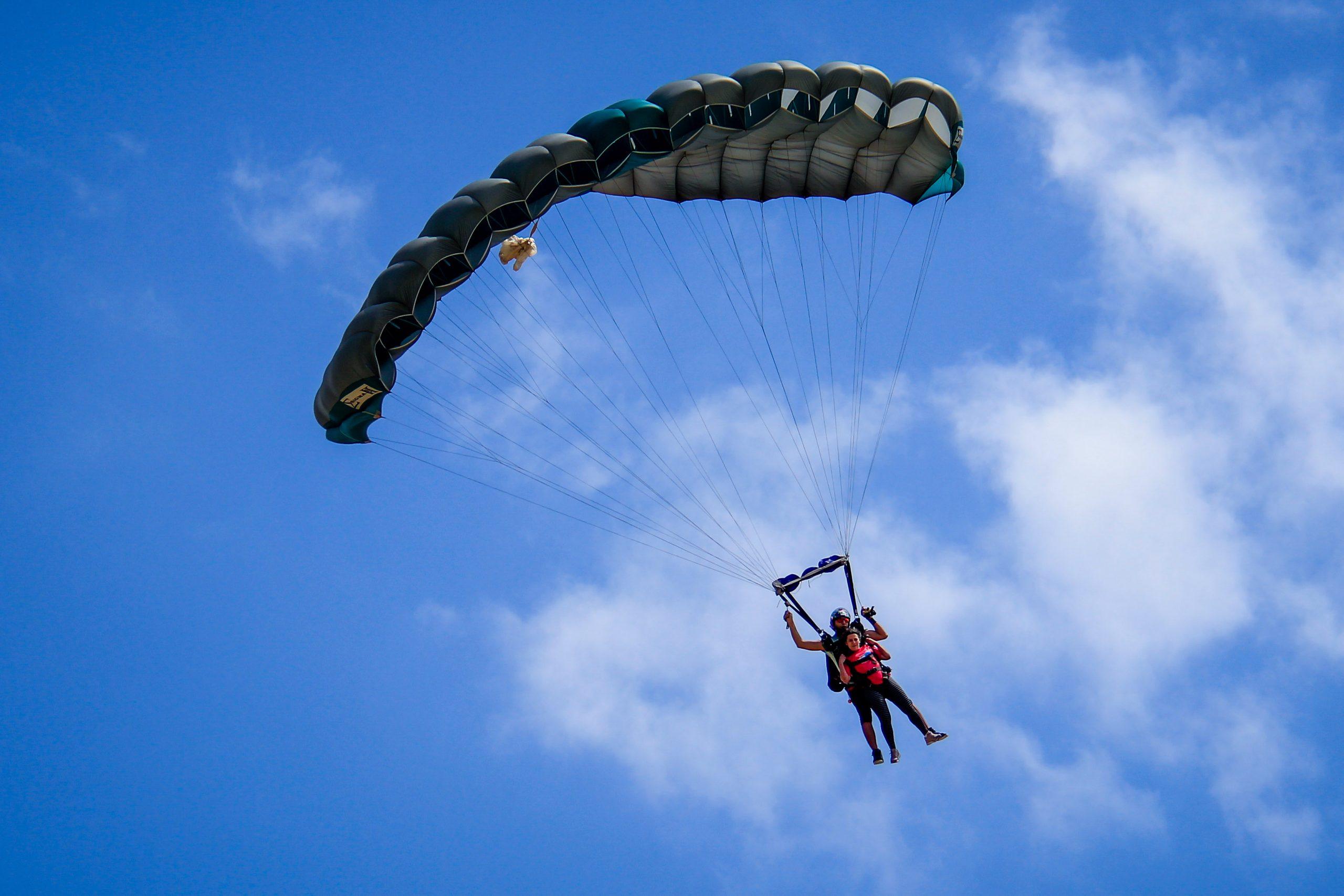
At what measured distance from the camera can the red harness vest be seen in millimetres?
14133

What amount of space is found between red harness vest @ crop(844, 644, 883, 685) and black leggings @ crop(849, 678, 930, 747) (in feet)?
0.28

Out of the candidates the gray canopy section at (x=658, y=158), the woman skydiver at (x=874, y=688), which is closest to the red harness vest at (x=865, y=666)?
the woman skydiver at (x=874, y=688)

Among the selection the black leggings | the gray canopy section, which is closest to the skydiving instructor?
the black leggings

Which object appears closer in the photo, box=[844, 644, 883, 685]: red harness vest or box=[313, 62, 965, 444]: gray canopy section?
box=[313, 62, 965, 444]: gray canopy section

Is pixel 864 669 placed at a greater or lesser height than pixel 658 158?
lesser

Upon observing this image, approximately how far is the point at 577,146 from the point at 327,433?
440cm

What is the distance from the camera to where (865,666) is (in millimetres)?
14148

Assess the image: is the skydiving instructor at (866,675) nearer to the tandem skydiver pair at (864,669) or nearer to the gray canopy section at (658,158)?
the tandem skydiver pair at (864,669)

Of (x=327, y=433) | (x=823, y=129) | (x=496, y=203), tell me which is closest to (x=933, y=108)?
(x=823, y=129)

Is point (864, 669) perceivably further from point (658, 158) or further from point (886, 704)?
point (658, 158)

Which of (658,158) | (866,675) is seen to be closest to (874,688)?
(866,675)

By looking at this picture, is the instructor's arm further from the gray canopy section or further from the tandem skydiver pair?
the gray canopy section

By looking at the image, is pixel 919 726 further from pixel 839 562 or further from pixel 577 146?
pixel 577 146

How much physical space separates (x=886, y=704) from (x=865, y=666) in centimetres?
50
